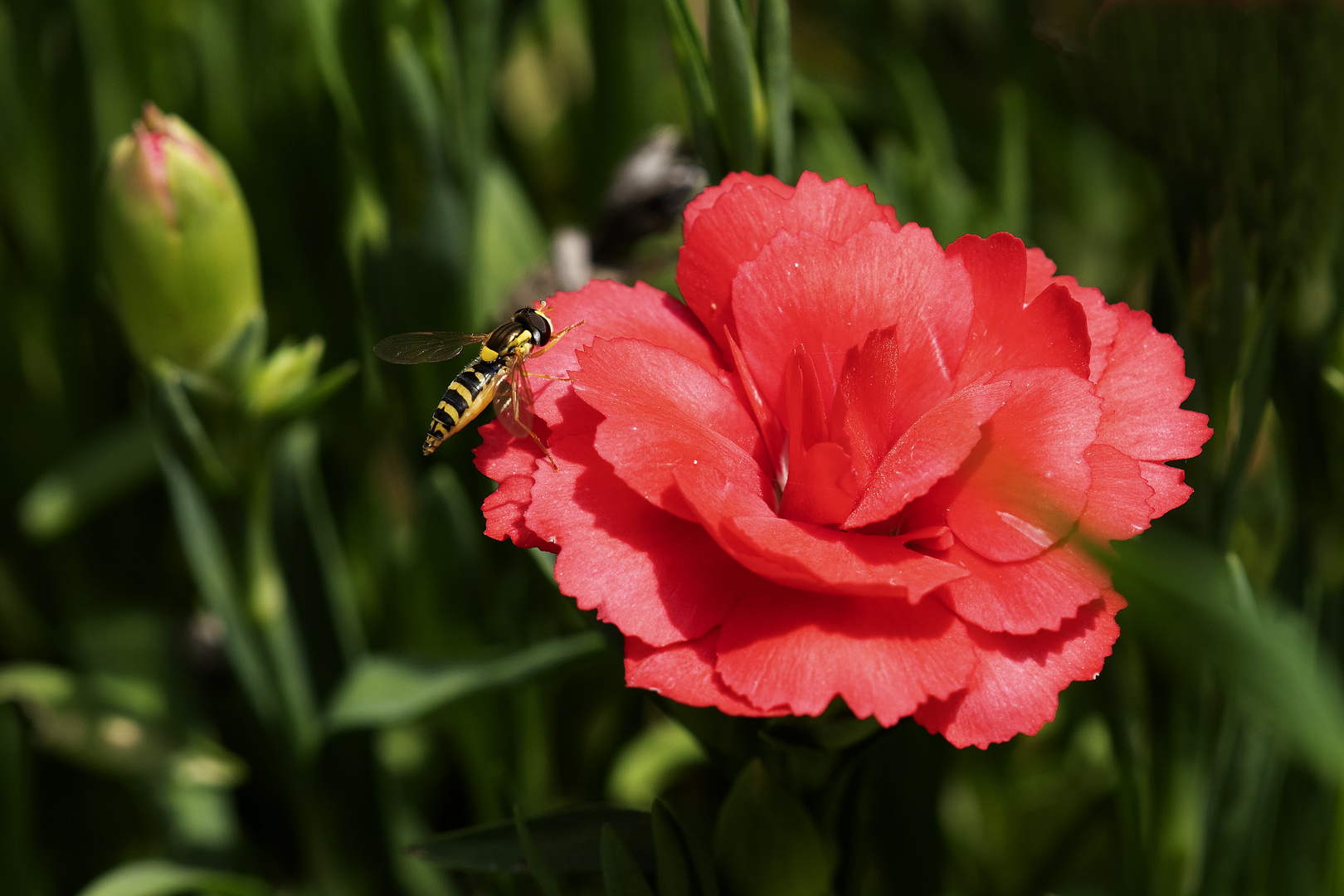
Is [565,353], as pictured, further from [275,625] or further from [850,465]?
[275,625]

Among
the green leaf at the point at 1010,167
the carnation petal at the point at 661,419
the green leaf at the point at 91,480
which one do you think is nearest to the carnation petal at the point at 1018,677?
the carnation petal at the point at 661,419

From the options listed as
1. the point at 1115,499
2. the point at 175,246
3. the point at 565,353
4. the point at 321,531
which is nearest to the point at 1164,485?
the point at 1115,499

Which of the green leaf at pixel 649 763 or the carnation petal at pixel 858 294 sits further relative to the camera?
the green leaf at pixel 649 763

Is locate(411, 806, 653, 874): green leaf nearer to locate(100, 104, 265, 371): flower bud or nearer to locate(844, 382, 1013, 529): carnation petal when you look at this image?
locate(844, 382, 1013, 529): carnation petal

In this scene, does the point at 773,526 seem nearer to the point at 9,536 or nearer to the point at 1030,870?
the point at 1030,870

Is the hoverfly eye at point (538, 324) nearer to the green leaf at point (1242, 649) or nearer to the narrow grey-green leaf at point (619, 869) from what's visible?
the narrow grey-green leaf at point (619, 869)
